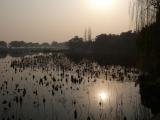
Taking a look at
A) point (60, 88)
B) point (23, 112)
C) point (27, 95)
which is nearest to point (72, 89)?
point (60, 88)

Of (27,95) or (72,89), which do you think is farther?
(72,89)

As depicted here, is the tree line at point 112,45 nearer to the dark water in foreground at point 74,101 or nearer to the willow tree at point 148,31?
the dark water in foreground at point 74,101

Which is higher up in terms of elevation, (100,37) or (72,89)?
(100,37)

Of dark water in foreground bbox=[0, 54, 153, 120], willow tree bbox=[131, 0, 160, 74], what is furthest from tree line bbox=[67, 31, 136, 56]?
willow tree bbox=[131, 0, 160, 74]

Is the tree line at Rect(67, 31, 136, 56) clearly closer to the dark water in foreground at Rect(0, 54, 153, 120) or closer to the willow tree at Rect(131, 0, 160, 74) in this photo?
the dark water in foreground at Rect(0, 54, 153, 120)

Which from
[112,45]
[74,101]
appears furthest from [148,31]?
[112,45]

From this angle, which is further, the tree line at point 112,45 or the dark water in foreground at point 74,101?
the tree line at point 112,45

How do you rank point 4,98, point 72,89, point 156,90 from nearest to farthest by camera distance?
point 4,98 → point 156,90 → point 72,89

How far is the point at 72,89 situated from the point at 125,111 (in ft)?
29.2

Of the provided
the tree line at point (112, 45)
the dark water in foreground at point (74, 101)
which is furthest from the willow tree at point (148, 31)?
the tree line at point (112, 45)

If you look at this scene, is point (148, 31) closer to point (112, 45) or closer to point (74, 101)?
point (74, 101)

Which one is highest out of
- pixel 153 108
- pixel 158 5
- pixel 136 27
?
pixel 158 5

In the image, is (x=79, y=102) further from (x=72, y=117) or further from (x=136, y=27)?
(x=136, y=27)

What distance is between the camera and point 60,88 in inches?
1021
